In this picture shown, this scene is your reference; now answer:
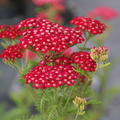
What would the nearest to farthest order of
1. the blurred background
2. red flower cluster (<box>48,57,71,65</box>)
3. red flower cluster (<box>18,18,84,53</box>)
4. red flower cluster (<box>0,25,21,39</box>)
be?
red flower cluster (<box>18,18,84,53</box>)
red flower cluster (<box>48,57,71,65</box>)
red flower cluster (<box>0,25,21,39</box>)
the blurred background

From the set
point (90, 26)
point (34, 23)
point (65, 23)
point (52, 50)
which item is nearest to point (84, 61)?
point (52, 50)

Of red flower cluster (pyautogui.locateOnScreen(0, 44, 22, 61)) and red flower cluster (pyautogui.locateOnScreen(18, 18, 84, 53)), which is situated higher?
red flower cluster (pyautogui.locateOnScreen(18, 18, 84, 53))

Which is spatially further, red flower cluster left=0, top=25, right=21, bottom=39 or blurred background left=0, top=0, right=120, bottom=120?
blurred background left=0, top=0, right=120, bottom=120

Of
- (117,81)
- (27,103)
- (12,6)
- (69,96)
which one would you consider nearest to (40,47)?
(69,96)

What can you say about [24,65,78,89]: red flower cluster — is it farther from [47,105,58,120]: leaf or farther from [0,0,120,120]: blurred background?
[0,0,120,120]: blurred background

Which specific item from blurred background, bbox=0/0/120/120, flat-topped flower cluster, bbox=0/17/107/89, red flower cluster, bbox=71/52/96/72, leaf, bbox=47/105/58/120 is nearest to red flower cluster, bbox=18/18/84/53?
flat-topped flower cluster, bbox=0/17/107/89

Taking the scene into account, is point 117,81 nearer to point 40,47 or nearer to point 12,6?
point 12,6

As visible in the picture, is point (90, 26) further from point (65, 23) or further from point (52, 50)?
point (65, 23)
